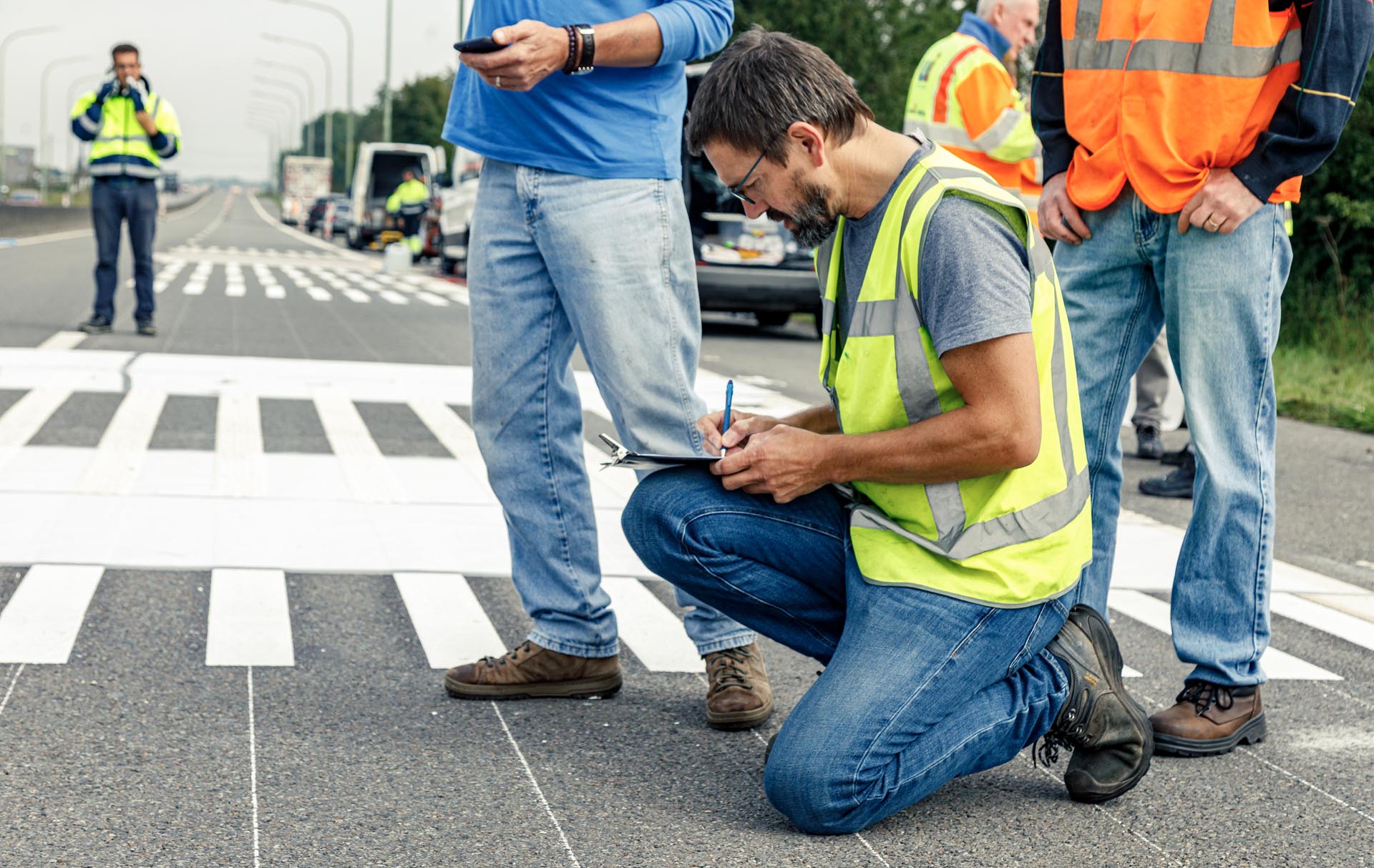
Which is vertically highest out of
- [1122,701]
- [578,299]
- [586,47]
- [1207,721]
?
[586,47]

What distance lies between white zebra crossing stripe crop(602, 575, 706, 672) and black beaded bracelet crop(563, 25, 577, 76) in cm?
113

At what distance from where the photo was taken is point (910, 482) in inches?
99.1

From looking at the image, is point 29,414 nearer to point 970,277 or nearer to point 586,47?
point 586,47

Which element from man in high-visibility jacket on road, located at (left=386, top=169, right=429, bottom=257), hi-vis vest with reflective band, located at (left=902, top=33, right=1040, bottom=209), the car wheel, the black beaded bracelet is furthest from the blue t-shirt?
man in high-visibility jacket on road, located at (left=386, top=169, right=429, bottom=257)

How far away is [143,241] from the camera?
34.5 feet

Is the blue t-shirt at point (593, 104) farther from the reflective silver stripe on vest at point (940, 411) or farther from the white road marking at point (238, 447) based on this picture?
the white road marking at point (238, 447)

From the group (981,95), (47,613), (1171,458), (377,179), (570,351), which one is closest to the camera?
(570,351)

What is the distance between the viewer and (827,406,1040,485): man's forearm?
2400 millimetres

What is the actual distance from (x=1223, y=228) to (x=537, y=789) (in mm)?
1695

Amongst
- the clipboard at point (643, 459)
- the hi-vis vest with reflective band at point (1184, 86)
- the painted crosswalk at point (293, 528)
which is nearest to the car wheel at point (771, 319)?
the painted crosswalk at point (293, 528)

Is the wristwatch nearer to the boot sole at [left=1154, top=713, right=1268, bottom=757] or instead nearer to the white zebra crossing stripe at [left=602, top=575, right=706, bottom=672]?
the white zebra crossing stripe at [left=602, top=575, right=706, bottom=672]

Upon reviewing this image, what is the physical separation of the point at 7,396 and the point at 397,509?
9.17 feet

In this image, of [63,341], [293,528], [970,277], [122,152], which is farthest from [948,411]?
[122,152]

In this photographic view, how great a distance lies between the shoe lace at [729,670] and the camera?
3059 millimetres
